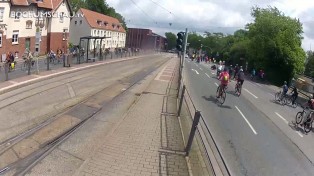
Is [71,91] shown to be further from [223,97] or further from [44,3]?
[44,3]

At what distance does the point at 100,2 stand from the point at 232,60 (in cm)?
4555

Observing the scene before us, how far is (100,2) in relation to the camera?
98.4 metres

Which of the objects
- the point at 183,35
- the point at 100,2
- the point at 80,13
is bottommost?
→ the point at 183,35

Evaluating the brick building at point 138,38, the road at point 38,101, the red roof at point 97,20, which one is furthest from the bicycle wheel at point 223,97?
the brick building at point 138,38

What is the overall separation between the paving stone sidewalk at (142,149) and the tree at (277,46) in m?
37.4

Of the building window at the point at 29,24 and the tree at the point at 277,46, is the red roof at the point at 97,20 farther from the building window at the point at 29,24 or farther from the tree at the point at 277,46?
the tree at the point at 277,46

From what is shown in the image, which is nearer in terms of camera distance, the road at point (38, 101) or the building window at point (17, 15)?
the road at point (38, 101)

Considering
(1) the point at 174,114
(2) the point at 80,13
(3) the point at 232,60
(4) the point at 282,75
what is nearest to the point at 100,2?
(2) the point at 80,13

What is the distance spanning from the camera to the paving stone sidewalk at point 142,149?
744 centimetres

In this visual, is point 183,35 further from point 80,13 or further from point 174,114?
point 80,13

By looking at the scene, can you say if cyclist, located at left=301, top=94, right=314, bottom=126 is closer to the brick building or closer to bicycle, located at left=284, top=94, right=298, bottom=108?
bicycle, located at left=284, top=94, right=298, bottom=108

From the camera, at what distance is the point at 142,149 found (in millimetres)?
8797

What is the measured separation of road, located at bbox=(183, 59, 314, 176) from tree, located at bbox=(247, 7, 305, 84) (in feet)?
94.9

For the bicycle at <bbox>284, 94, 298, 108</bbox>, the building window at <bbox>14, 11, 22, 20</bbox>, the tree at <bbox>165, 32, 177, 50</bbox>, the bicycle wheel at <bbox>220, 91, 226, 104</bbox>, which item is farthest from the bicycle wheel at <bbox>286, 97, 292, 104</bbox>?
the tree at <bbox>165, 32, 177, 50</bbox>
